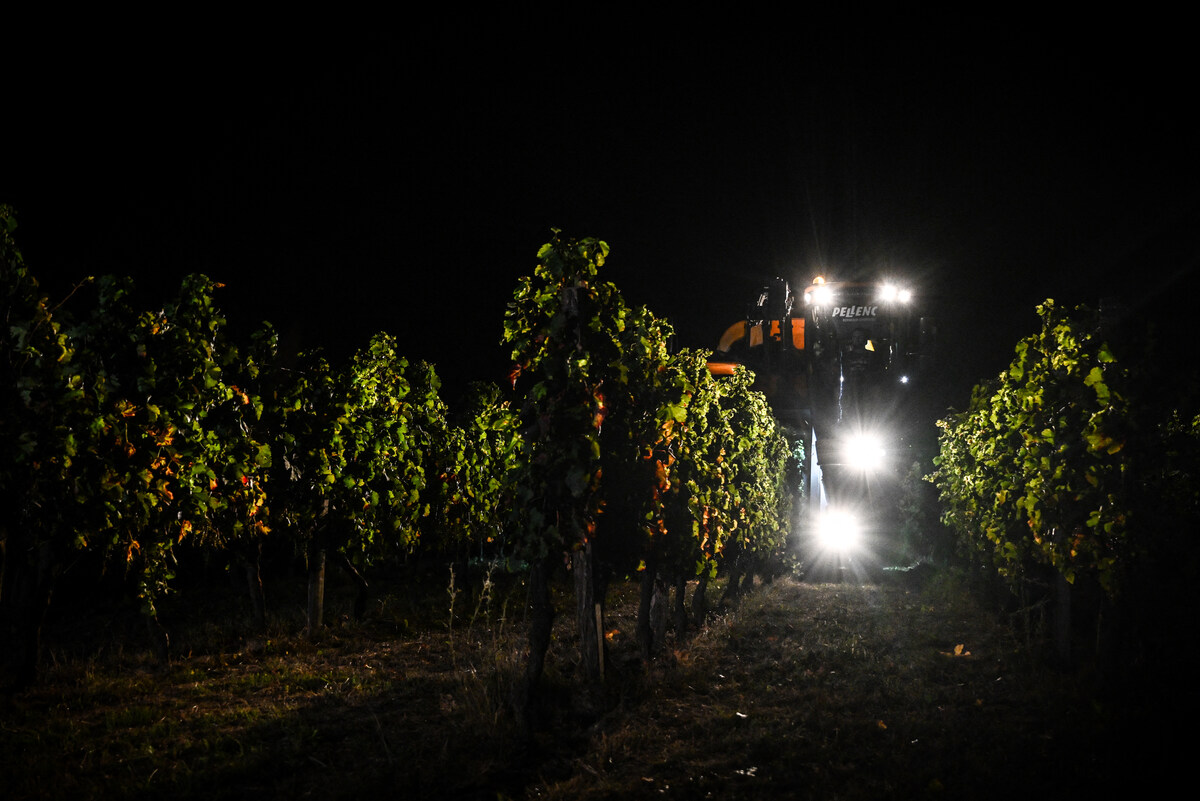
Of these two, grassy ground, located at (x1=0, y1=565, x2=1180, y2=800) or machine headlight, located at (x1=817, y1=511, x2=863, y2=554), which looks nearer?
grassy ground, located at (x1=0, y1=565, x2=1180, y2=800)

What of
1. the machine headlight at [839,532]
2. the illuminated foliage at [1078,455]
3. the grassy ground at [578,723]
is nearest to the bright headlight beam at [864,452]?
the machine headlight at [839,532]

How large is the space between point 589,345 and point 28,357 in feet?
15.8

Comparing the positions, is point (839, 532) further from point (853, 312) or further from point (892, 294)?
point (892, 294)

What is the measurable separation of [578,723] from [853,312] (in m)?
16.4

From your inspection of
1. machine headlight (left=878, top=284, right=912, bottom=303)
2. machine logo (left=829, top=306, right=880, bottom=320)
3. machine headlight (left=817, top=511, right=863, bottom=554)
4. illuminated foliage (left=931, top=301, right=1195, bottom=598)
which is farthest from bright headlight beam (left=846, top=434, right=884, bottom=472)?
illuminated foliage (left=931, top=301, right=1195, bottom=598)

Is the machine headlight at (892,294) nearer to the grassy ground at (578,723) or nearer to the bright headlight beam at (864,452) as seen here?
the bright headlight beam at (864,452)

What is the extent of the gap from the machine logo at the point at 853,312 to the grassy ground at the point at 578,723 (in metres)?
11.7

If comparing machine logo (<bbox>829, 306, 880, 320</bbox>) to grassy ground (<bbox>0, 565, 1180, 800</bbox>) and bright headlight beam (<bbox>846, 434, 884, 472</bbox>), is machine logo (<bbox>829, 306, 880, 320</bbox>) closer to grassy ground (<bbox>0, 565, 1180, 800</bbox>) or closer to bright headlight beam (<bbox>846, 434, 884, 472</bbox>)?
bright headlight beam (<bbox>846, 434, 884, 472</bbox>)

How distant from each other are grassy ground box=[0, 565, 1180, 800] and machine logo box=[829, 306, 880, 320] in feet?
38.3

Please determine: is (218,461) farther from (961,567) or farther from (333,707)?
(961,567)

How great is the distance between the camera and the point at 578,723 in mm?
6016

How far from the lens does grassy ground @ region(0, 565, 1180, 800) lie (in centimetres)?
488

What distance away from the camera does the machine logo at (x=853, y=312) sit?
19.6 m

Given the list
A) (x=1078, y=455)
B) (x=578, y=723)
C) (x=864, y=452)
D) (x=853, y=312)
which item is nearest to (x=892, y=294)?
(x=853, y=312)
